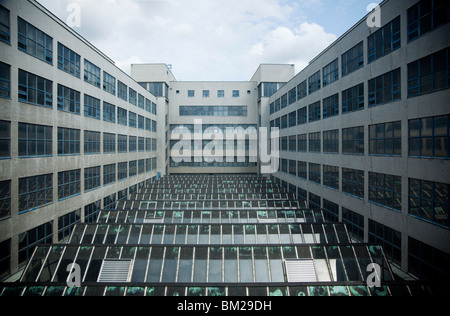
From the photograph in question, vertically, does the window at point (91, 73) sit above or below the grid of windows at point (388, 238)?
above

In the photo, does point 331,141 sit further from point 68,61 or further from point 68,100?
point 68,61

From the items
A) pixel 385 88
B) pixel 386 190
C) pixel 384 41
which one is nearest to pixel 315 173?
pixel 386 190

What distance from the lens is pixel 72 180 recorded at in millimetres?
21406

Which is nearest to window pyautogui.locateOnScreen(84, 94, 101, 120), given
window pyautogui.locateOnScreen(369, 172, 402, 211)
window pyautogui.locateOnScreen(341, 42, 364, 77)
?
window pyautogui.locateOnScreen(341, 42, 364, 77)

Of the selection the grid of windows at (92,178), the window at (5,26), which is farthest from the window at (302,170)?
the window at (5,26)

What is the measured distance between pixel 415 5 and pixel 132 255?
22.9 m

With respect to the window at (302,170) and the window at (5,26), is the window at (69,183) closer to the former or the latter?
the window at (5,26)

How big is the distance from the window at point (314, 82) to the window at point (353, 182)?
1095 centimetres

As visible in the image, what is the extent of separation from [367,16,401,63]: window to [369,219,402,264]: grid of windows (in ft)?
41.6

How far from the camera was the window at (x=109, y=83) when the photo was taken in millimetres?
28009

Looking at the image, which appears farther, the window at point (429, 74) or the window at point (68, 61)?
the window at point (68, 61)

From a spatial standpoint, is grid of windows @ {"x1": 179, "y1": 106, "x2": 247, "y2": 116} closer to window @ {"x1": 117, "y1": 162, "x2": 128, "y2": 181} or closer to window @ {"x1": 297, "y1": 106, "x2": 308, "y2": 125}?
window @ {"x1": 297, "y1": 106, "x2": 308, "y2": 125}
